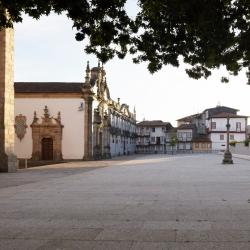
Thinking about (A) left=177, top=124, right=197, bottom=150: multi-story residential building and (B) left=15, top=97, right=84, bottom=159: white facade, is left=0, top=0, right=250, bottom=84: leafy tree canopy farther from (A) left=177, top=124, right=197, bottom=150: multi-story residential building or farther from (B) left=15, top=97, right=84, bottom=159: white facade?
(A) left=177, top=124, right=197, bottom=150: multi-story residential building

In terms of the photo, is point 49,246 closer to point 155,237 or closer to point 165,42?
point 155,237

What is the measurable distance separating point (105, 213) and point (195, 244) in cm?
331

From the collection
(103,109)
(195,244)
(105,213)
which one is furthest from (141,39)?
(103,109)

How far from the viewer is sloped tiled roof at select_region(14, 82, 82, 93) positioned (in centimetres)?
4422

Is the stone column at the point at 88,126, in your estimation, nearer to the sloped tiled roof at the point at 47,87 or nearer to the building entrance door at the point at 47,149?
the sloped tiled roof at the point at 47,87

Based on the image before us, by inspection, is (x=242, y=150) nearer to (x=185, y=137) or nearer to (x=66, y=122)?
(x=66, y=122)

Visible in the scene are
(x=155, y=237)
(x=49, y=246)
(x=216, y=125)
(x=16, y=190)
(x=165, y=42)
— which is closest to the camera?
(x=49, y=246)

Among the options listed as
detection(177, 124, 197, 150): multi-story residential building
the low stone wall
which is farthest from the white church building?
detection(177, 124, 197, 150): multi-story residential building

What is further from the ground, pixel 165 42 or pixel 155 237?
pixel 165 42

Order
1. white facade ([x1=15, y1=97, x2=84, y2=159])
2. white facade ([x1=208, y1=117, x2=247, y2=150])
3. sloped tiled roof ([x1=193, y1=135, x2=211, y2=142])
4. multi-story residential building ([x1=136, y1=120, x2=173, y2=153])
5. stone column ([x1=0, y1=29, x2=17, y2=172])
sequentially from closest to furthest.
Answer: stone column ([x1=0, y1=29, x2=17, y2=172]) < white facade ([x1=15, y1=97, x2=84, y2=159]) < white facade ([x1=208, y1=117, x2=247, y2=150]) < sloped tiled roof ([x1=193, y1=135, x2=211, y2=142]) < multi-story residential building ([x1=136, y1=120, x2=173, y2=153])

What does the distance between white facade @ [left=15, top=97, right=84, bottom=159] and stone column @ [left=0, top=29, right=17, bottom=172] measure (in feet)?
67.0

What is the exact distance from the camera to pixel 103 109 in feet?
174

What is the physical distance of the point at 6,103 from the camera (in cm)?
2322

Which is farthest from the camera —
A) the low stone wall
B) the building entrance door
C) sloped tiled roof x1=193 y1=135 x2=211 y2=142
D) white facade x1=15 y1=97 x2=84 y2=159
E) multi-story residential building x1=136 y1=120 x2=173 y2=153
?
multi-story residential building x1=136 y1=120 x2=173 y2=153
